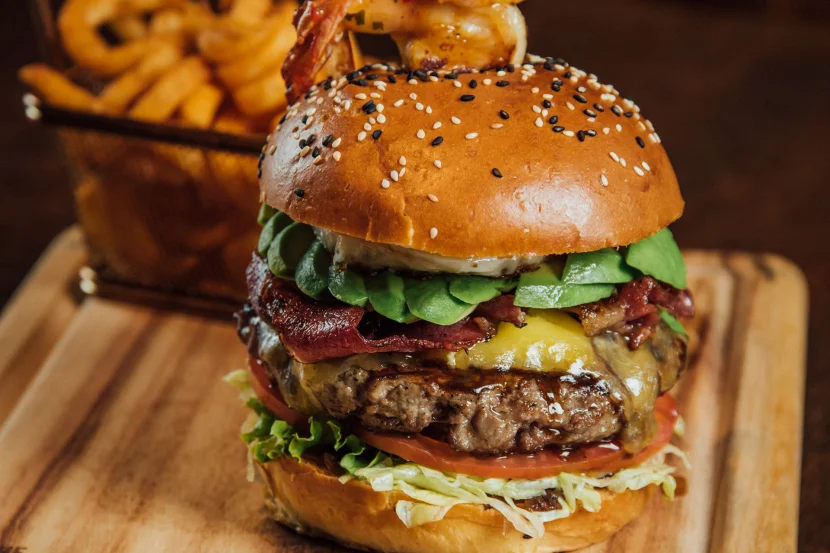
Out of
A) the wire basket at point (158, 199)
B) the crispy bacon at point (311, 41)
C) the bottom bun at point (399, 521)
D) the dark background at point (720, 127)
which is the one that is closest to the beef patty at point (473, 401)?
the bottom bun at point (399, 521)

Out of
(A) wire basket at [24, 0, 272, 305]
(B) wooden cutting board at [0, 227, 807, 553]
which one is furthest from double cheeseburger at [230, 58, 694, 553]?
(A) wire basket at [24, 0, 272, 305]

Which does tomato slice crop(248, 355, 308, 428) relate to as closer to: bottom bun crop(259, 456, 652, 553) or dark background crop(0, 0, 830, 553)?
bottom bun crop(259, 456, 652, 553)

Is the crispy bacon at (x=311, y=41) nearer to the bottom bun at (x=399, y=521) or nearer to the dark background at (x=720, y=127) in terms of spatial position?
the bottom bun at (x=399, y=521)

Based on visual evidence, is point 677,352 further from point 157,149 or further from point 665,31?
point 665,31

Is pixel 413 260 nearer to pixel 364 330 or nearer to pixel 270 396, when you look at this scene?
pixel 364 330

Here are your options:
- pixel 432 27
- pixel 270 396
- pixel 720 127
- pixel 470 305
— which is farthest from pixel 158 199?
pixel 720 127

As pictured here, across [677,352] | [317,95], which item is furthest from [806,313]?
[317,95]
